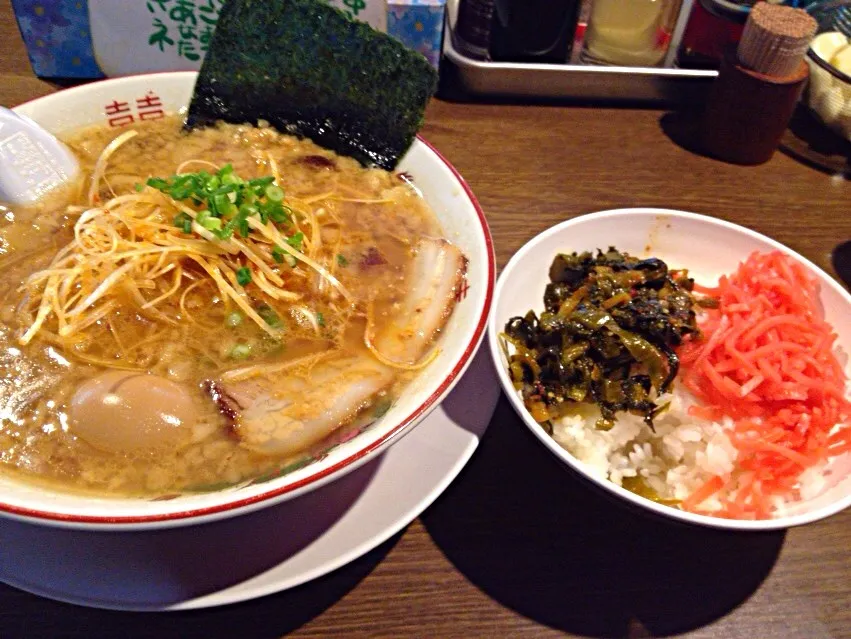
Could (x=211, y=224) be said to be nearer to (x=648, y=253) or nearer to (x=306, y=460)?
(x=306, y=460)

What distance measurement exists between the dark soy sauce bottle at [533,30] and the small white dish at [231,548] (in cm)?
173

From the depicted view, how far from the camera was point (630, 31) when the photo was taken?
2.48m

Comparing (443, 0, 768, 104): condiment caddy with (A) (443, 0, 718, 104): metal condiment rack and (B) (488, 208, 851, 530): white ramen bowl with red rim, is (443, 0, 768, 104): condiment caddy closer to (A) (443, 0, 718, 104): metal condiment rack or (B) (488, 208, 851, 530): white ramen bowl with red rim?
(A) (443, 0, 718, 104): metal condiment rack

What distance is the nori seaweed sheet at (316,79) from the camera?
1497 millimetres

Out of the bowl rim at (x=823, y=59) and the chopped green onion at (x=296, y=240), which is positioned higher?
the bowl rim at (x=823, y=59)

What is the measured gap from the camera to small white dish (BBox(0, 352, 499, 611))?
1.08 meters

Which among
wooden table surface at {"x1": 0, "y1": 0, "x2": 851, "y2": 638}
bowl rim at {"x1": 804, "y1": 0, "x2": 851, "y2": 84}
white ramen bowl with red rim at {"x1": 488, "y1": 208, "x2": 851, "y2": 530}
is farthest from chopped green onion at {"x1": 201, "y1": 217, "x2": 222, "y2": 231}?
bowl rim at {"x1": 804, "y1": 0, "x2": 851, "y2": 84}

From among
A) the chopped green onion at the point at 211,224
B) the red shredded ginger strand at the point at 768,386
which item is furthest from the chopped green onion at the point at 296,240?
the red shredded ginger strand at the point at 768,386

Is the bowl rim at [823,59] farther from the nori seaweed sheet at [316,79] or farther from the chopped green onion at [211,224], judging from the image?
the chopped green onion at [211,224]

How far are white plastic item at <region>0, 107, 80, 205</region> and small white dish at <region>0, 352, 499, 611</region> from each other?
2.54ft

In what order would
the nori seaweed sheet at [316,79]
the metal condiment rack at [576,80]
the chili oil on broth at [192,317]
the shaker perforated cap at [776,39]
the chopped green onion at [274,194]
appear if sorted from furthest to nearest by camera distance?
the metal condiment rack at [576,80], the shaker perforated cap at [776,39], the nori seaweed sheet at [316,79], the chopped green onion at [274,194], the chili oil on broth at [192,317]

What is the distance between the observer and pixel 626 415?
1.43m

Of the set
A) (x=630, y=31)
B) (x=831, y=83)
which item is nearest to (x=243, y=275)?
(x=630, y=31)

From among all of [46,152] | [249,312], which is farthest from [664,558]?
→ [46,152]
